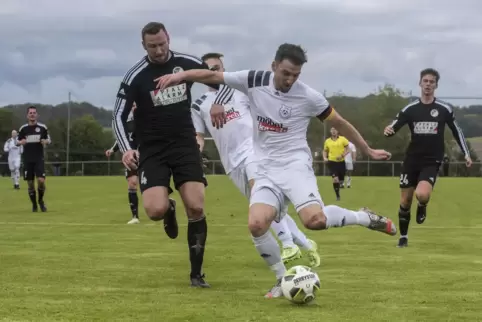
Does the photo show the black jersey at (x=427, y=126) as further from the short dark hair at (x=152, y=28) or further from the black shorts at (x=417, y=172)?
the short dark hair at (x=152, y=28)

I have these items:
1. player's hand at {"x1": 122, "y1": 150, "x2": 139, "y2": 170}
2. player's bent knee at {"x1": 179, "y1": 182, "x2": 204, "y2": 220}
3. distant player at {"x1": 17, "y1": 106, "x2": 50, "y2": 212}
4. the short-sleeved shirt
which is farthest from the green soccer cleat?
the short-sleeved shirt

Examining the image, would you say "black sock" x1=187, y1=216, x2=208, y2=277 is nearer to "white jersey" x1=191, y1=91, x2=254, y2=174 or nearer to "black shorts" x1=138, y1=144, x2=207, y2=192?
"black shorts" x1=138, y1=144, x2=207, y2=192

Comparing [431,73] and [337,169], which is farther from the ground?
[431,73]

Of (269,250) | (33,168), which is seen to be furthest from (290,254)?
(33,168)

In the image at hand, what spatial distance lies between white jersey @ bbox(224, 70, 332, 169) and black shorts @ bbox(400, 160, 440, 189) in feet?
14.3

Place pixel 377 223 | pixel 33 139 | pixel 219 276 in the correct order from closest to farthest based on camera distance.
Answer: pixel 377 223 → pixel 219 276 → pixel 33 139

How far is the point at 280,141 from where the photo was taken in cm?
817

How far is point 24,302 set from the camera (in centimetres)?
733

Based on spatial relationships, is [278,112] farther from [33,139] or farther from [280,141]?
[33,139]

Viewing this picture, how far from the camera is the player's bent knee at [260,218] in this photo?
778 centimetres

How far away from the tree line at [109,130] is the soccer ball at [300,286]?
49.3 meters

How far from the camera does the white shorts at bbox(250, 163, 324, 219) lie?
7969mm

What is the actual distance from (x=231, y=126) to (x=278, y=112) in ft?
Answer: 9.05

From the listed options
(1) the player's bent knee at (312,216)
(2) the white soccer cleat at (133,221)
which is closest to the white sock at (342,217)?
(1) the player's bent knee at (312,216)
